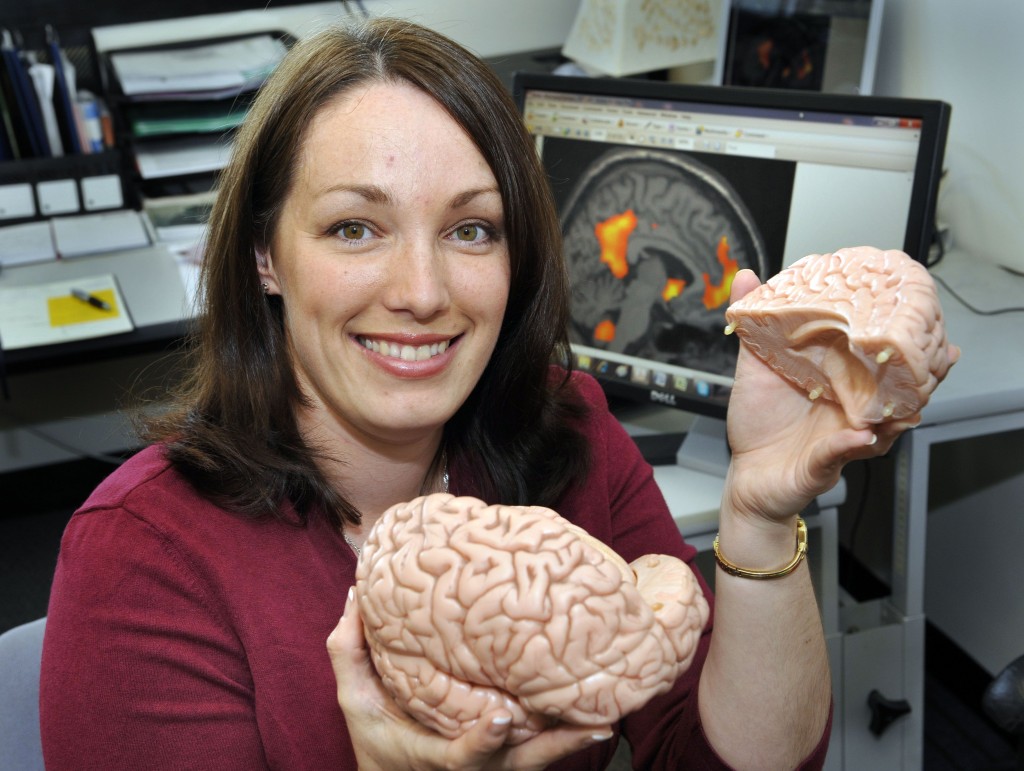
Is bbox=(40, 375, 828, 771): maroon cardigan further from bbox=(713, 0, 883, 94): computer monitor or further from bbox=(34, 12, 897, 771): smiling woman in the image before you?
bbox=(713, 0, 883, 94): computer monitor

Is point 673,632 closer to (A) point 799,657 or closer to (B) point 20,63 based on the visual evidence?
(A) point 799,657

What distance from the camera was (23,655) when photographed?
1.00 meters

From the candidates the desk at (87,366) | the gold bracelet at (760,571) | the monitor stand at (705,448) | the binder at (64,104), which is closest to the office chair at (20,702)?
the gold bracelet at (760,571)

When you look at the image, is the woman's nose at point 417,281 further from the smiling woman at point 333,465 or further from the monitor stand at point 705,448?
the monitor stand at point 705,448

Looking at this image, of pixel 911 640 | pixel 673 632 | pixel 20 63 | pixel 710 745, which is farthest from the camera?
pixel 20 63

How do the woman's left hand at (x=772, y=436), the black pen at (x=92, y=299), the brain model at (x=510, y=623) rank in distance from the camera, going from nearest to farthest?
the brain model at (x=510, y=623) → the woman's left hand at (x=772, y=436) → the black pen at (x=92, y=299)

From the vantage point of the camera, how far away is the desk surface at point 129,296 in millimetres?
1796

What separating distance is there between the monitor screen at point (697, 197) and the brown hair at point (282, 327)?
349 mm

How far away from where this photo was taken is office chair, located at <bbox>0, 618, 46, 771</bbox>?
3.22ft

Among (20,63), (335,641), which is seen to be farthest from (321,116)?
(20,63)

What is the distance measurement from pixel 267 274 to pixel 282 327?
2.6 inches

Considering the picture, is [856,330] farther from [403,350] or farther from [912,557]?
A: [912,557]

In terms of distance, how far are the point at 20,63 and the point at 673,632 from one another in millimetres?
1901

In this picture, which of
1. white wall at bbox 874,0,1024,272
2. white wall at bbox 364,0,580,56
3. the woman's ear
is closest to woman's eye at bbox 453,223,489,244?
the woman's ear
